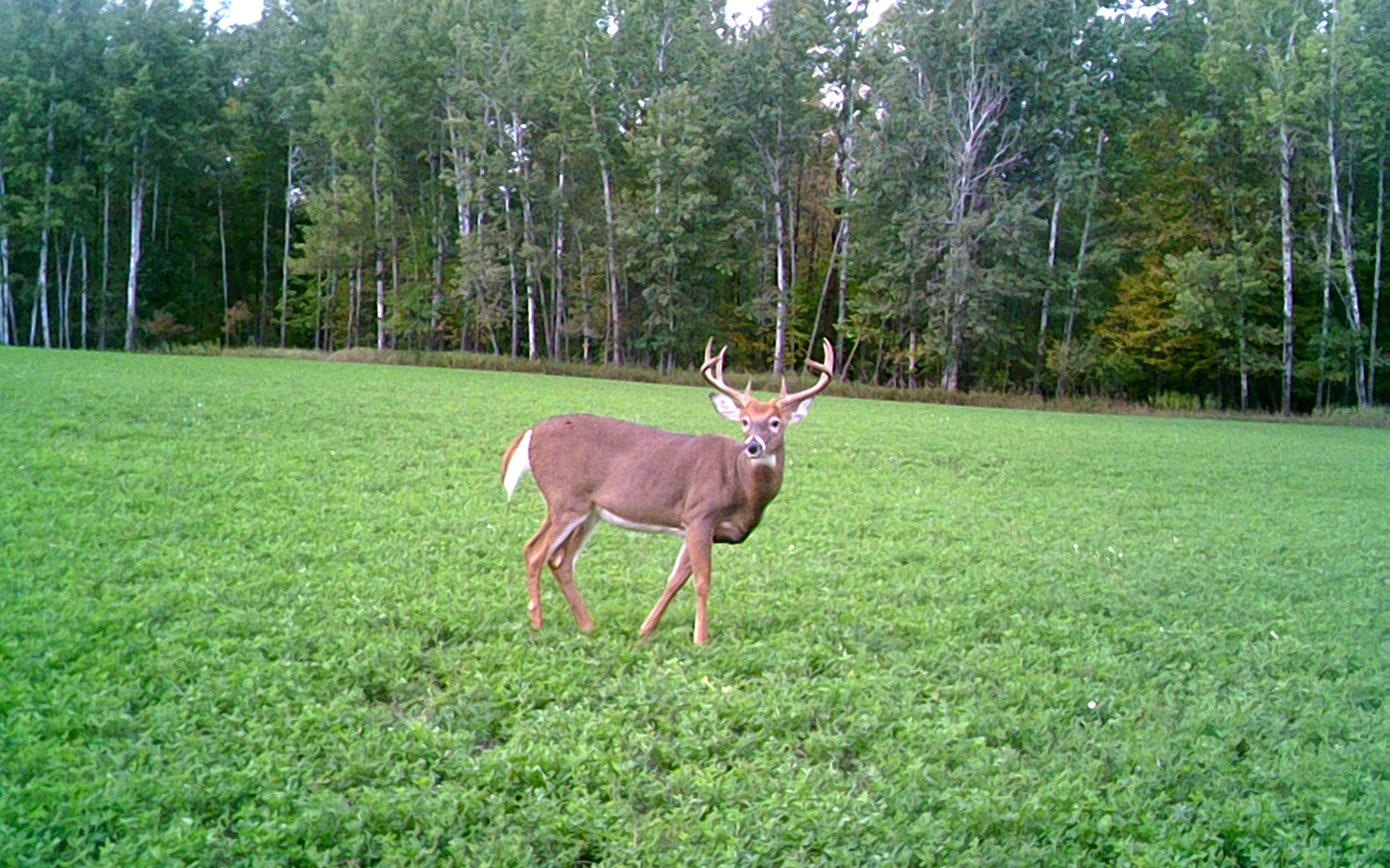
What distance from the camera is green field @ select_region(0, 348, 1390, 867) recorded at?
3.32 metres

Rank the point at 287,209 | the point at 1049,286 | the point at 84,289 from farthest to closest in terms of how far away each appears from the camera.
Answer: the point at 287,209 → the point at 84,289 → the point at 1049,286

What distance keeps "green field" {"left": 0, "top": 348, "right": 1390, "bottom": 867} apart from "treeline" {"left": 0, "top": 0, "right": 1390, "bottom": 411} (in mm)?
25692

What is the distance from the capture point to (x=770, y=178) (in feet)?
122

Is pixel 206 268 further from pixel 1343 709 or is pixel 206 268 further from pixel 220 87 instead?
pixel 1343 709

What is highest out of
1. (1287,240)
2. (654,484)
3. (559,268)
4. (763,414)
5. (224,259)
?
(1287,240)

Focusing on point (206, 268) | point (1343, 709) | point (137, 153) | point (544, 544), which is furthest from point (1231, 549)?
point (206, 268)

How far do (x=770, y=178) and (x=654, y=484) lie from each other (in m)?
33.3

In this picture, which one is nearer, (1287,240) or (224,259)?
(1287,240)

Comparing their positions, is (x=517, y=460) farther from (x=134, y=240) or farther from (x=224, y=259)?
(x=224, y=259)

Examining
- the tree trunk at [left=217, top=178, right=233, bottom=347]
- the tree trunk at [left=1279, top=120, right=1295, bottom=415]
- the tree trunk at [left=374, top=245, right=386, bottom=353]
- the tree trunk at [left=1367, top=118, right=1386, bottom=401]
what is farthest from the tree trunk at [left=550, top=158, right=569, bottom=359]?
the tree trunk at [left=1367, top=118, right=1386, bottom=401]

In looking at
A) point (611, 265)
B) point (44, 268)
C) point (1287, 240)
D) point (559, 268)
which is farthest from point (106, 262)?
point (1287, 240)

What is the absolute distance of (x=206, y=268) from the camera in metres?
45.8

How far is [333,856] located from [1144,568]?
252 inches

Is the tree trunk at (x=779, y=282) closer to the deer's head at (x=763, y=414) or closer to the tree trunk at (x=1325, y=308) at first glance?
the tree trunk at (x=1325, y=308)
